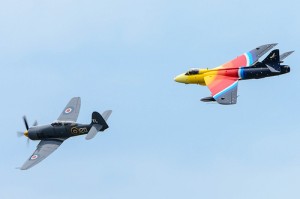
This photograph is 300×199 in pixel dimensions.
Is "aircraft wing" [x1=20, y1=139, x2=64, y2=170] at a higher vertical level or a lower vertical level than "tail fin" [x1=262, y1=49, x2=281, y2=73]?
lower

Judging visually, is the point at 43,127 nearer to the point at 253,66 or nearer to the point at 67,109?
the point at 67,109

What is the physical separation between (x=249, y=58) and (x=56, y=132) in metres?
28.4

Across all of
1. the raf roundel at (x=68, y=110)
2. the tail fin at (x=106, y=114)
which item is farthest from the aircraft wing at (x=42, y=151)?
the raf roundel at (x=68, y=110)

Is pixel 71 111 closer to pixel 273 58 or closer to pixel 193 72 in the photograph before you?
pixel 193 72

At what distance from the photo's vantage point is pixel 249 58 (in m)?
123

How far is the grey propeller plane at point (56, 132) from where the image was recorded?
356 feet

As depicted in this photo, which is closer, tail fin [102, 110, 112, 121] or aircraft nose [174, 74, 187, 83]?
tail fin [102, 110, 112, 121]

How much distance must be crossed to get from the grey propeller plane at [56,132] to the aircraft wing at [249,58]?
19312mm

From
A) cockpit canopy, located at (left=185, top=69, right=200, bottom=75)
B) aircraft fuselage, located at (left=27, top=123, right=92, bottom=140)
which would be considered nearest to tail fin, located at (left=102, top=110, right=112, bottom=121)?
aircraft fuselage, located at (left=27, top=123, right=92, bottom=140)

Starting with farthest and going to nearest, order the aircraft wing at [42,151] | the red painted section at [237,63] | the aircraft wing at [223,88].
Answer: the red painted section at [237,63], the aircraft wing at [223,88], the aircraft wing at [42,151]

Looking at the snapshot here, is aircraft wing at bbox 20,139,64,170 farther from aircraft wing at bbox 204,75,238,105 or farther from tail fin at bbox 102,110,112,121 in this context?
aircraft wing at bbox 204,75,238,105

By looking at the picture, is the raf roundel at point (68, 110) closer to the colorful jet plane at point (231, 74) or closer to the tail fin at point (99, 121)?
the tail fin at point (99, 121)

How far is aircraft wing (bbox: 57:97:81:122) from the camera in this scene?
4582 inches

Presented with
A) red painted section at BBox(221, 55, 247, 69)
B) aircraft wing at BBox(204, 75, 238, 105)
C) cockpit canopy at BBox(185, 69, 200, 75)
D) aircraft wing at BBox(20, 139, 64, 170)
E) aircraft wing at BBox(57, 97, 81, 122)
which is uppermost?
red painted section at BBox(221, 55, 247, 69)
